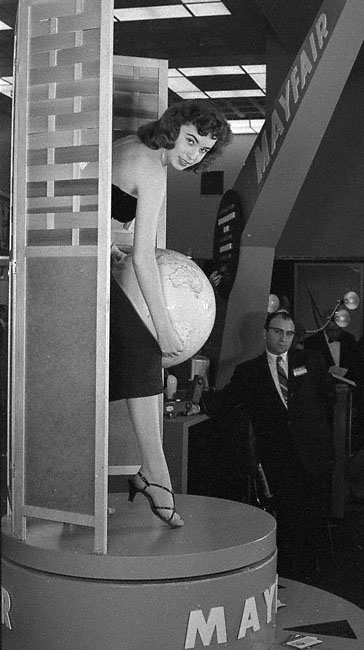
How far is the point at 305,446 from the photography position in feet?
18.6

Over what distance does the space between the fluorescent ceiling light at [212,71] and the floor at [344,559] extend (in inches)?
227

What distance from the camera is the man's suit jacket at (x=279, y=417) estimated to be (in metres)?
5.48

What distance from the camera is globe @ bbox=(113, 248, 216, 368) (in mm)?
2826

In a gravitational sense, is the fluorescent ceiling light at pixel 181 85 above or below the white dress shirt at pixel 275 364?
above

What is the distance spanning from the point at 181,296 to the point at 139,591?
94cm

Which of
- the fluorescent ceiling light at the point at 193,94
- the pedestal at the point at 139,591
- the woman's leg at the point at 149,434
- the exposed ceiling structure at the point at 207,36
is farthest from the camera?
the fluorescent ceiling light at the point at 193,94

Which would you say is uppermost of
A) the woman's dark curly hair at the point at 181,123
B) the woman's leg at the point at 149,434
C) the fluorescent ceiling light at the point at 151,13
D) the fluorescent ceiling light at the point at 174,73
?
the fluorescent ceiling light at the point at 151,13

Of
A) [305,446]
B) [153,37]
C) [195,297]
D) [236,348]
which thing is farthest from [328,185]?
[195,297]

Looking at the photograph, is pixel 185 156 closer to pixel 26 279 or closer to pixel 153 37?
pixel 26 279

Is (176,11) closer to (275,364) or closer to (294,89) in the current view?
(294,89)

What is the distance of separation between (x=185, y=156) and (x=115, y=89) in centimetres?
82

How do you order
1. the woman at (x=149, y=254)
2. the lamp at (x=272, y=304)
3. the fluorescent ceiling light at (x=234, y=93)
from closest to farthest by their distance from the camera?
the woman at (x=149, y=254) < the lamp at (x=272, y=304) < the fluorescent ceiling light at (x=234, y=93)

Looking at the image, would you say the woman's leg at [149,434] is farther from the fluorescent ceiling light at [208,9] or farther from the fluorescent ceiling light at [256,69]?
the fluorescent ceiling light at [256,69]

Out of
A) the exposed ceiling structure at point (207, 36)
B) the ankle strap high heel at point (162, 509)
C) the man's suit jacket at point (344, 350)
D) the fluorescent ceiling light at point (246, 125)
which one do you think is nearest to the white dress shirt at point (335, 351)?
the man's suit jacket at point (344, 350)
